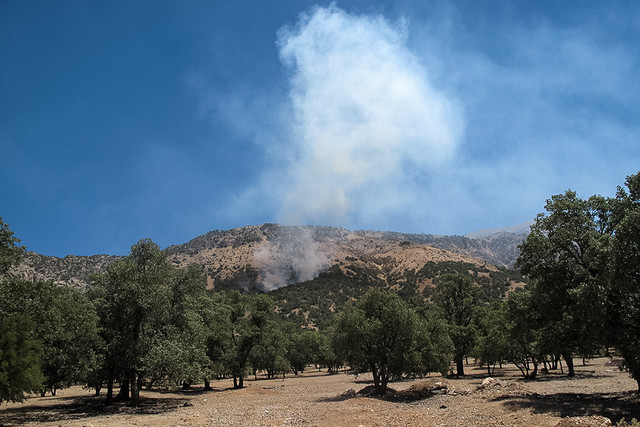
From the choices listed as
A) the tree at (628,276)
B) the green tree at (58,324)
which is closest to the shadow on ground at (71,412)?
the green tree at (58,324)

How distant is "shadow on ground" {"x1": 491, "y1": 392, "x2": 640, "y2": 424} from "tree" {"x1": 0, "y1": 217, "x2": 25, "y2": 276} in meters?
31.0

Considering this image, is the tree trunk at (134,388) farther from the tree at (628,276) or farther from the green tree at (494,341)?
the green tree at (494,341)

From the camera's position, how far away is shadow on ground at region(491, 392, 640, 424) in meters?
19.7

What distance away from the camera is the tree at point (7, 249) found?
72.5 ft

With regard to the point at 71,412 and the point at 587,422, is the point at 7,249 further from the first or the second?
the point at 587,422

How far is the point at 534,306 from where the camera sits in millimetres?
25797

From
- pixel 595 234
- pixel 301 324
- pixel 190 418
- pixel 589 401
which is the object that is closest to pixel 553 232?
pixel 595 234

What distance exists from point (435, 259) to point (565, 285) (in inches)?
6459

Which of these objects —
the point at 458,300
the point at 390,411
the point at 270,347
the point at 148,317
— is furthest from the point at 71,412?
the point at 458,300

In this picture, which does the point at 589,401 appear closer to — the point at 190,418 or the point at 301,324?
the point at 190,418

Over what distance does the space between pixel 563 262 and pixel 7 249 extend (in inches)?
1346

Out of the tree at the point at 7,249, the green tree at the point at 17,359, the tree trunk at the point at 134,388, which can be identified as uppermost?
the tree at the point at 7,249

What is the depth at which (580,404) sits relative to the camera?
2262 cm

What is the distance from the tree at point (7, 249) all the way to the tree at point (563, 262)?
3229cm
